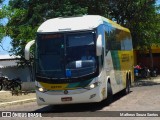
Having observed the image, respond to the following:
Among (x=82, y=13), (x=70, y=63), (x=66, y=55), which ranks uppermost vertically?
(x=82, y=13)

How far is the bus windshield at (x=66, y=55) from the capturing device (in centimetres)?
1500

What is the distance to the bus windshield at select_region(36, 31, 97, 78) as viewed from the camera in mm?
15000

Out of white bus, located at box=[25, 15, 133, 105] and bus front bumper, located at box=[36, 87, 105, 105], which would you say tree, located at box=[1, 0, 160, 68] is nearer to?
white bus, located at box=[25, 15, 133, 105]

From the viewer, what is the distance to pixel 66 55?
15133 millimetres

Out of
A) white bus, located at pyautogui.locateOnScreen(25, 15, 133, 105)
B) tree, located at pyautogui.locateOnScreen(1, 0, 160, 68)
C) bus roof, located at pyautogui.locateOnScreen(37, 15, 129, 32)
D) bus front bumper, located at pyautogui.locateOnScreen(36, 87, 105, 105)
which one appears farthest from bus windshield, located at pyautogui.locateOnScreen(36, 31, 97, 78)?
tree, located at pyautogui.locateOnScreen(1, 0, 160, 68)

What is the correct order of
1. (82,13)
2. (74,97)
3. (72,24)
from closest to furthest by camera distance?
(74,97) → (72,24) → (82,13)

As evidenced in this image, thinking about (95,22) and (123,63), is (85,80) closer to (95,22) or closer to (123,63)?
(95,22)

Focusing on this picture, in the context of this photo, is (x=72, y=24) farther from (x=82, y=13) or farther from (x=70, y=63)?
(x=82, y=13)

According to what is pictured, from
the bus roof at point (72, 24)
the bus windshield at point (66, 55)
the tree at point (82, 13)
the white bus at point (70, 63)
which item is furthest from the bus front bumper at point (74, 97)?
the tree at point (82, 13)

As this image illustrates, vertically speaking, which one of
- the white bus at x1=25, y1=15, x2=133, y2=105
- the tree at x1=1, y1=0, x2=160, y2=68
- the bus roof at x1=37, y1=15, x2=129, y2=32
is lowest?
the white bus at x1=25, y1=15, x2=133, y2=105

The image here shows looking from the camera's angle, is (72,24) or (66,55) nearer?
(66,55)

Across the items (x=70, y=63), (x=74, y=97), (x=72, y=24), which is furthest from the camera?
(x=72, y=24)

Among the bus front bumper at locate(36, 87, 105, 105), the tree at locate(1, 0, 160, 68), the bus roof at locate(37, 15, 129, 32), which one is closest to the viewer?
the bus front bumper at locate(36, 87, 105, 105)

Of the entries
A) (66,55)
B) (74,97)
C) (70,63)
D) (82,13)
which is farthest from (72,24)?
(82,13)
